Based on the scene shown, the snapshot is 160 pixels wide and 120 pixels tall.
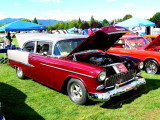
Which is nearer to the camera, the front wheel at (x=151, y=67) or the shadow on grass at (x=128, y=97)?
the shadow on grass at (x=128, y=97)

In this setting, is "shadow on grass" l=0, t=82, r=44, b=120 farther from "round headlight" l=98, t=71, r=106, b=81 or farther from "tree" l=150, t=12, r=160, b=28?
"tree" l=150, t=12, r=160, b=28

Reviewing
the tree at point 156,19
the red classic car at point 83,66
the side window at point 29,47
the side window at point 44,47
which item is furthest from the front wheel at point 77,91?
the tree at point 156,19

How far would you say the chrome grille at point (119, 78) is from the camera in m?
3.85

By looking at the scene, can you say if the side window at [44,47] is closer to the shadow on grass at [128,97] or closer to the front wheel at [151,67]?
the shadow on grass at [128,97]

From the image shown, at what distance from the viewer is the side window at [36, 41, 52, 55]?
15.9ft

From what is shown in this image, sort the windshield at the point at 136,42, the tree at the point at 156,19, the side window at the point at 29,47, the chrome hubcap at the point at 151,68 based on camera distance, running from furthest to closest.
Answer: the tree at the point at 156,19 → the windshield at the point at 136,42 → the chrome hubcap at the point at 151,68 → the side window at the point at 29,47

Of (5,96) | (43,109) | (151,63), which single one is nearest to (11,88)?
(5,96)

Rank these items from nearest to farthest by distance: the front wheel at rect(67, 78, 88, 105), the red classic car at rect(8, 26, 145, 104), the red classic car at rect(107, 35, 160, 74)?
the red classic car at rect(8, 26, 145, 104), the front wheel at rect(67, 78, 88, 105), the red classic car at rect(107, 35, 160, 74)

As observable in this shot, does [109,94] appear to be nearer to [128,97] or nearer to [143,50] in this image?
[128,97]

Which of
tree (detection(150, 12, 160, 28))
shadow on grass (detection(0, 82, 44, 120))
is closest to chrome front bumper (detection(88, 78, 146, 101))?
shadow on grass (detection(0, 82, 44, 120))

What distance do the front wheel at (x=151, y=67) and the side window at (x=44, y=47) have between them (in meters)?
3.83

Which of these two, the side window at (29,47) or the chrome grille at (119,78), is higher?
the side window at (29,47)

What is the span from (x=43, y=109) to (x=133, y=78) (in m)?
2.23

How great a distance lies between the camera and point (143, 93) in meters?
4.77
